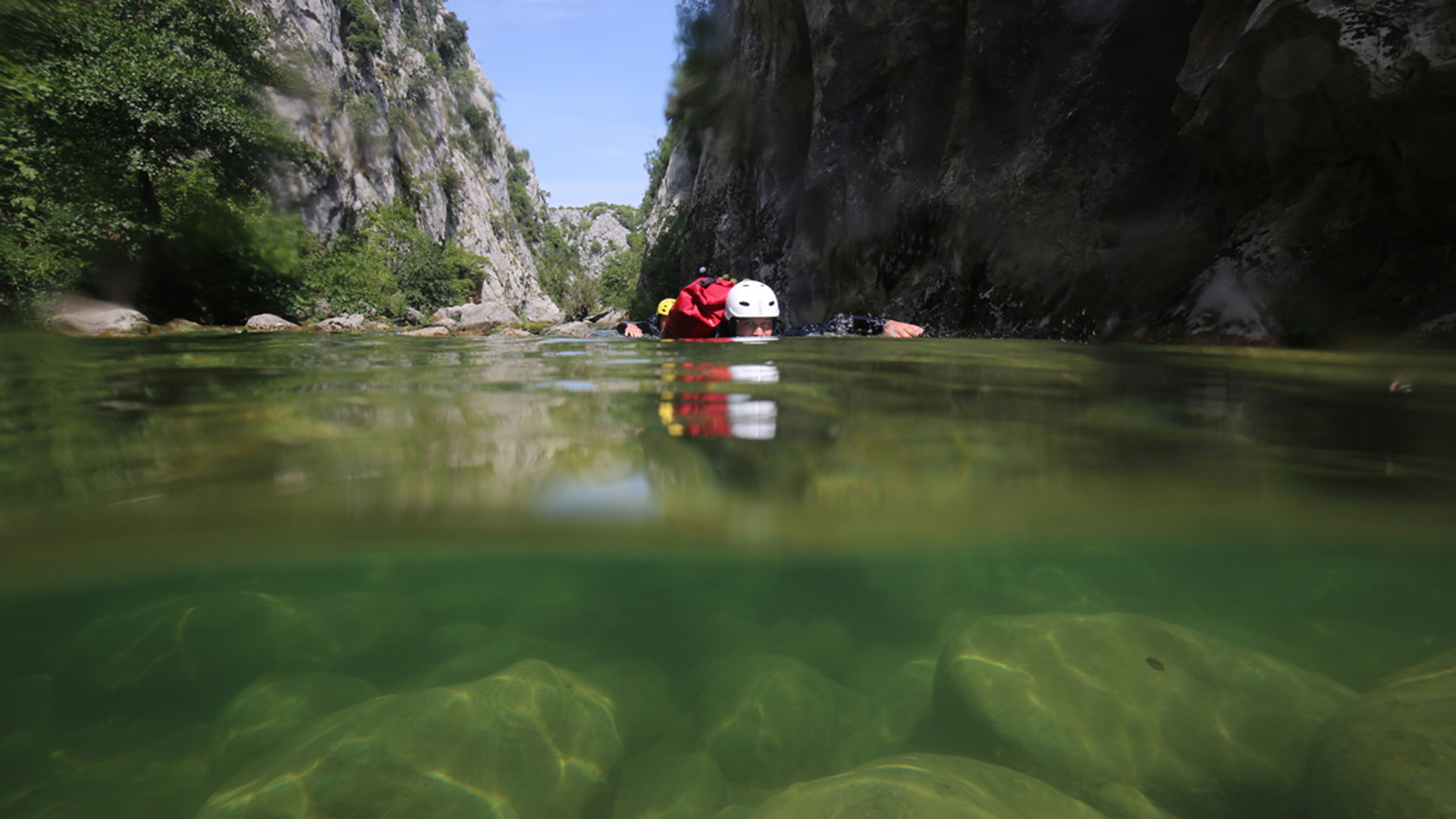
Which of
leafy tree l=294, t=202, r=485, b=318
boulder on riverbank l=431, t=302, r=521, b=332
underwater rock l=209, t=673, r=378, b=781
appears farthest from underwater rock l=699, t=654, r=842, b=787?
leafy tree l=294, t=202, r=485, b=318

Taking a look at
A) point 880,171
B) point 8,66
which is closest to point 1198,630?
point 880,171

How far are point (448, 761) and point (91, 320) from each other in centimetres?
1628

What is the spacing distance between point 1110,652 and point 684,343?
21.7 ft

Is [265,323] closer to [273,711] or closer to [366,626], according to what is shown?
[366,626]

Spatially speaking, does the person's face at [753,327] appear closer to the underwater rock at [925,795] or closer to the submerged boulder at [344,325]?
the underwater rock at [925,795]

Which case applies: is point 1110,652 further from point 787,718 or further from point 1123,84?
point 1123,84

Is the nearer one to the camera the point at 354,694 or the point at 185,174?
the point at 354,694

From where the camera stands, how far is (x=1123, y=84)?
29.5ft

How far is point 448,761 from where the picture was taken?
1419 mm

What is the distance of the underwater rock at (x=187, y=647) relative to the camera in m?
1.76

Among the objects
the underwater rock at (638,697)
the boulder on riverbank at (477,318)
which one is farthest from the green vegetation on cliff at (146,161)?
the underwater rock at (638,697)

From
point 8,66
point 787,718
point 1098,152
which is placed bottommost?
point 787,718

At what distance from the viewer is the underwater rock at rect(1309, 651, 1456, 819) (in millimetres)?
1175

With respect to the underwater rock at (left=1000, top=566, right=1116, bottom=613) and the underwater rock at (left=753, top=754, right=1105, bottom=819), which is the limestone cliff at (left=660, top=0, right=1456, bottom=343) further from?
the underwater rock at (left=753, top=754, right=1105, bottom=819)
